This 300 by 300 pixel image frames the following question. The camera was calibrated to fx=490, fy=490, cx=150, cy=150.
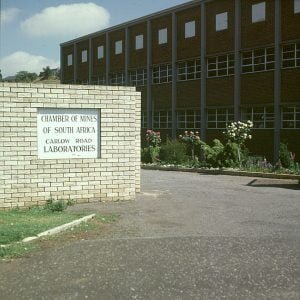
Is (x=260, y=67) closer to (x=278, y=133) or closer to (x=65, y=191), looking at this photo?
(x=278, y=133)

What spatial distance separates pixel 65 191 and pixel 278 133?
2074 cm

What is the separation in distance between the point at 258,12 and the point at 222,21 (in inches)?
117

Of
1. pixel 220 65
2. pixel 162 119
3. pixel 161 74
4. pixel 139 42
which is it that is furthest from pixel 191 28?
pixel 162 119

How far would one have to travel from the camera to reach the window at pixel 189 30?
34.8m

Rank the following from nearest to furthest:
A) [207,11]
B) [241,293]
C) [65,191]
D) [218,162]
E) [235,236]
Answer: [241,293] < [235,236] < [65,191] < [218,162] < [207,11]

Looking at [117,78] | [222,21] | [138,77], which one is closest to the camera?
[222,21]

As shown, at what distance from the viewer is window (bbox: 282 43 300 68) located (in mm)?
27891

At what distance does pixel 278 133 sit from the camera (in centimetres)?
2884

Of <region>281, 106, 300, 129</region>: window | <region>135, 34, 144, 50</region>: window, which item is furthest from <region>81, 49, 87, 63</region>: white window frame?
<region>281, 106, 300, 129</region>: window

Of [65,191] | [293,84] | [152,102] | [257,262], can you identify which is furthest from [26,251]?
[152,102]

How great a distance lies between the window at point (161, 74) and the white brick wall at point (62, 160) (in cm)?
2689

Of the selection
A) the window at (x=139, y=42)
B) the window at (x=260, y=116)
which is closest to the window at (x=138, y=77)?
the window at (x=139, y=42)

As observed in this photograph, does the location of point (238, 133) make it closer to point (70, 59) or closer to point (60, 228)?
point (60, 228)

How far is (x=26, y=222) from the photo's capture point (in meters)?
8.25
